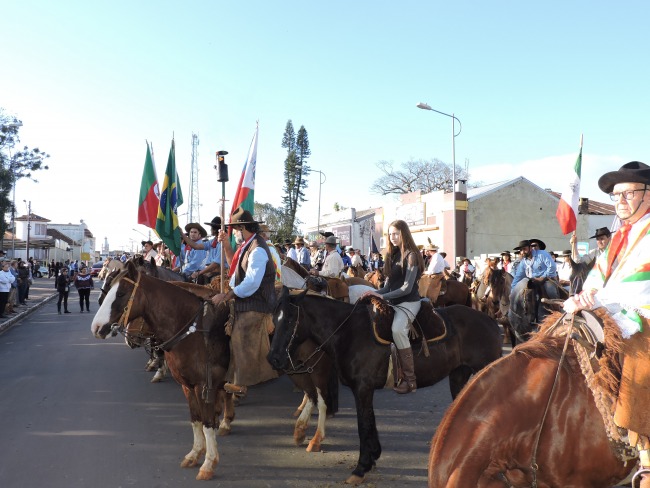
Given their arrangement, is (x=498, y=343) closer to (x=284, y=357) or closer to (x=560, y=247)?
(x=284, y=357)

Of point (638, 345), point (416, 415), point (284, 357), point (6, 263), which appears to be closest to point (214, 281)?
point (284, 357)

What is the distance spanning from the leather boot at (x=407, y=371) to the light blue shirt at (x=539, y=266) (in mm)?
7215

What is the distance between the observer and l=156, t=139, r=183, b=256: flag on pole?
9016mm

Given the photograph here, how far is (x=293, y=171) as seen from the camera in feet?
208

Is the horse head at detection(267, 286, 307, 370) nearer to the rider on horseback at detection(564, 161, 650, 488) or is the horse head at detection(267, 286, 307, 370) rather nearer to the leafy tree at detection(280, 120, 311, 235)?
the rider on horseback at detection(564, 161, 650, 488)

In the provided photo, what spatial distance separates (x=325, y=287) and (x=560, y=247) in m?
33.5

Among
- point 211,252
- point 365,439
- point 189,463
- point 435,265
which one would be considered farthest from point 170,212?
point 435,265

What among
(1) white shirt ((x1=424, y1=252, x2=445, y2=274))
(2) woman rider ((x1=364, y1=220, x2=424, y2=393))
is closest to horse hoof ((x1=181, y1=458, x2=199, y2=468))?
(2) woman rider ((x1=364, y1=220, x2=424, y2=393))

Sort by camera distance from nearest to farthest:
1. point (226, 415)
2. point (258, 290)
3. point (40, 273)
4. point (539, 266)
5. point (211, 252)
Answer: point (258, 290), point (226, 415), point (211, 252), point (539, 266), point (40, 273)

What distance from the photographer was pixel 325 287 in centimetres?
765

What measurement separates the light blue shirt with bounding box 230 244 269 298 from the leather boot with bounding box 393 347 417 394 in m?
1.58

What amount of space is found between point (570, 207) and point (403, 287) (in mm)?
3604

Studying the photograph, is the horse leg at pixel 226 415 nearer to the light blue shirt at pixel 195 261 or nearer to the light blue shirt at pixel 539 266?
the light blue shirt at pixel 195 261

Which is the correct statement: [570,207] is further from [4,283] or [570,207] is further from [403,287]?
[4,283]
